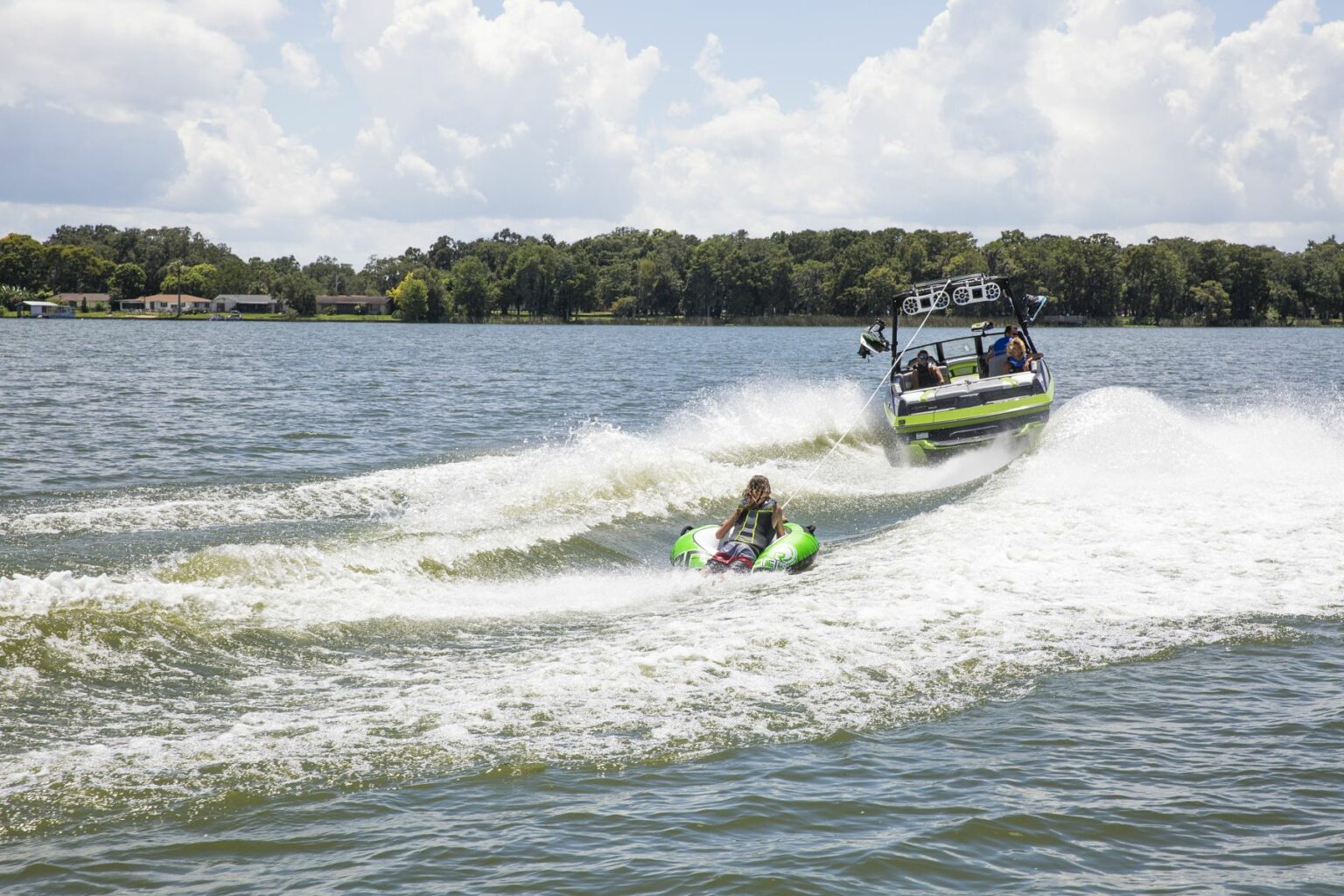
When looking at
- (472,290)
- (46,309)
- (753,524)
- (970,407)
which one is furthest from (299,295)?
(753,524)

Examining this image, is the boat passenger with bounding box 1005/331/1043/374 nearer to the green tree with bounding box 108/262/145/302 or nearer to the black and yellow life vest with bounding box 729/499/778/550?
the black and yellow life vest with bounding box 729/499/778/550

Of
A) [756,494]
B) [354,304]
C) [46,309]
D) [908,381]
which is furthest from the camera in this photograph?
[354,304]

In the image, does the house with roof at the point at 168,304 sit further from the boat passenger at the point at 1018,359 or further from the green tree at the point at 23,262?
the boat passenger at the point at 1018,359

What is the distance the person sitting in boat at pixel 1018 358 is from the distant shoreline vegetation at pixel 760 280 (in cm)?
12849

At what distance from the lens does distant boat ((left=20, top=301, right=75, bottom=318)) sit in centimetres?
15560

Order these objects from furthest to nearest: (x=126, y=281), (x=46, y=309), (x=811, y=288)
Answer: (x=126, y=281) < (x=811, y=288) < (x=46, y=309)

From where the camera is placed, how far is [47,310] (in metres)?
159

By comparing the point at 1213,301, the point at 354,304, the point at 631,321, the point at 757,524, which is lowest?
the point at 757,524

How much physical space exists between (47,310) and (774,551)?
171491 mm

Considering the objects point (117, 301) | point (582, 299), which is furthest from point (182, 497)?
point (117, 301)

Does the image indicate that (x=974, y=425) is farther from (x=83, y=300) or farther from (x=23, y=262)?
(x=23, y=262)

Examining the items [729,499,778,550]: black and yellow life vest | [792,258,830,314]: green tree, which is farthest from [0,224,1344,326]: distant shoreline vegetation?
[729,499,778,550]: black and yellow life vest

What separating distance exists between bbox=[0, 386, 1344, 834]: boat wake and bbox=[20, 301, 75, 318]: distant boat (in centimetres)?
15995

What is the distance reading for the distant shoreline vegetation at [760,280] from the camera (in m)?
152
